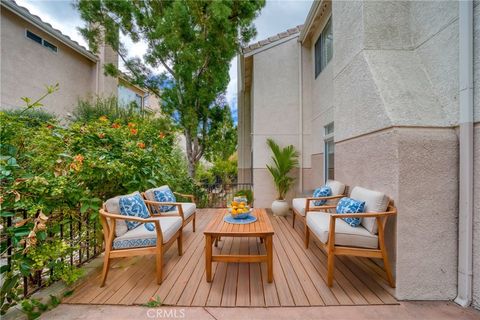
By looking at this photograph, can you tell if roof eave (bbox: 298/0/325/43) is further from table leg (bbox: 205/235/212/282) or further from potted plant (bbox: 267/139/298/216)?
table leg (bbox: 205/235/212/282)

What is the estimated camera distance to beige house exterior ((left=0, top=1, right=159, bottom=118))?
236 inches

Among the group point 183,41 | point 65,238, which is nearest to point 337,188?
point 65,238

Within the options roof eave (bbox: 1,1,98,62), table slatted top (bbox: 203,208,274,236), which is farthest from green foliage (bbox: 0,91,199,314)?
roof eave (bbox: 1,1,98,62)

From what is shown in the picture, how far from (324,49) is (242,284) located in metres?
5.80

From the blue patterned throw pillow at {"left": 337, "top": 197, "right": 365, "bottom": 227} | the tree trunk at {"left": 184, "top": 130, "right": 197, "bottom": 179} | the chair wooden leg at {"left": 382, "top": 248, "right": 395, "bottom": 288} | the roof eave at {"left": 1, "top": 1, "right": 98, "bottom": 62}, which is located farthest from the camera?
the tree trunk at {"left": 184, "top": 130, "right": 197, "bottom": 179}

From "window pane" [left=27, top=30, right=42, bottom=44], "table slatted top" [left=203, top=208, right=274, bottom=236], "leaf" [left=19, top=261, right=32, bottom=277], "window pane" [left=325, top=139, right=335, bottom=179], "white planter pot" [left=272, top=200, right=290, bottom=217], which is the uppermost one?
"window pane" [left=27, top=30, right=42, bottom=44]

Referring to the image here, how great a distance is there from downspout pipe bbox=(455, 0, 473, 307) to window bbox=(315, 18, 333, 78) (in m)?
3.04

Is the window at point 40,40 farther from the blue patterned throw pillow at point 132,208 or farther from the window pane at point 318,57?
the window pane at point 318,57

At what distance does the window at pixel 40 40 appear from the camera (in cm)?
663

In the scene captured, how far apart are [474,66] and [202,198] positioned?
612 centimetres

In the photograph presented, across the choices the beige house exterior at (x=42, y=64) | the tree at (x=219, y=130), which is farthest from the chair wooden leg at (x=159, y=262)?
the beige house exterior at (x=42, y=64)

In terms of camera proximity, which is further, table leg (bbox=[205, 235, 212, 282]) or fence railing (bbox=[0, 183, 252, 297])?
table leg (bbox=[205, 235, 212, 282])

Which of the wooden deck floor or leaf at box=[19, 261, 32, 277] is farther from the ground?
leaf at box=[19, 261, 32, 277]

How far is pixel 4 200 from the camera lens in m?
1.82
